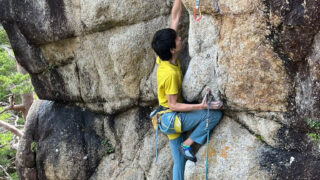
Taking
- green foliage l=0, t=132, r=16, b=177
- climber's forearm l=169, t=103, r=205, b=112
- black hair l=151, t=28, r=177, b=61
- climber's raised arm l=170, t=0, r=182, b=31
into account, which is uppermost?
climber's raised arm l=170, t=0, r=182, b=31

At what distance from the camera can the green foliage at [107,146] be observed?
623 cm

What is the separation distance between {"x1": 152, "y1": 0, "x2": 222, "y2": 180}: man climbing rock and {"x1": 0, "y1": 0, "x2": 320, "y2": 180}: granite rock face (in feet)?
0.53

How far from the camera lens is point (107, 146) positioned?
20.6 feet

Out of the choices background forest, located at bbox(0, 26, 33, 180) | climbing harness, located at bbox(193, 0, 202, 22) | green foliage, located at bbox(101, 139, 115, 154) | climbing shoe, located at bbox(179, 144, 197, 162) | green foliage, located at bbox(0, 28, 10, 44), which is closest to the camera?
climbing harness, located at bbox(193, 0, 202, 22)

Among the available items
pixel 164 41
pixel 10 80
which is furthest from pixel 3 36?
A: pixel 164 41

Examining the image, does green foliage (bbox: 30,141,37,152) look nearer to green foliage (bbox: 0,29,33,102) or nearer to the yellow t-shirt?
green foliage (bbox: 0,29,33,102)

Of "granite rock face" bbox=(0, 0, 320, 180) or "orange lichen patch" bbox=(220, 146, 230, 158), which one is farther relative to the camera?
"orange lichen patch" bbox=(220, 146, 230, 158)

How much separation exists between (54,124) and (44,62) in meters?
1.14

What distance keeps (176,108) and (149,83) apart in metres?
1.24

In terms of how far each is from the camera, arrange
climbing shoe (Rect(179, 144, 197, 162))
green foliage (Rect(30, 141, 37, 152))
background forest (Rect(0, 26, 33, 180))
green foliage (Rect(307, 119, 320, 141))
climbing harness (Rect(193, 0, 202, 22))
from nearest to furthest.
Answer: green foliage (Rect(307, 119, 320, 141)) → climbing harness (Rect(193, 0, 202, 22)) → climbing shoe (Rect(179, 144, 197, 162)) → green foliage (Rect(30, 141, 37, 152)) → background forest (Rect(0, 26, 33, 180))

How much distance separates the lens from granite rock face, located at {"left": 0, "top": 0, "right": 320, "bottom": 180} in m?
3.84

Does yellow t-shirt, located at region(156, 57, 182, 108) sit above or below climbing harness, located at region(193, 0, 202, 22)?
below

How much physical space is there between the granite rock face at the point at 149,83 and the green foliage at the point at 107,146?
0.02 metres

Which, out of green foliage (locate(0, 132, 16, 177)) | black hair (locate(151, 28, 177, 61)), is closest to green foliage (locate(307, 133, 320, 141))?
black hair (locate(151, 28, 177, 61))
